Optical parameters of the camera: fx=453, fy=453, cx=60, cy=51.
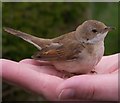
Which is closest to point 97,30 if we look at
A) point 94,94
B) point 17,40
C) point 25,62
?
point 25,62

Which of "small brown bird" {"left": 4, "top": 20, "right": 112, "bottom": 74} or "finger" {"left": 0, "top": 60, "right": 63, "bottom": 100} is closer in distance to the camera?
"finger" {"left": 0, "top": 60, "right": 63, "bottom": 100}

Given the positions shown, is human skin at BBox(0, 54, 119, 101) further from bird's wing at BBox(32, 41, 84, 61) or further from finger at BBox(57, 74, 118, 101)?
bird's wing at BBox(32, 41, 84, 61)

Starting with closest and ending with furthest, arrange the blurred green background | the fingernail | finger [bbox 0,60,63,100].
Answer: the fingernail
finger [bbox 0,60,63,100]
the blurred green background

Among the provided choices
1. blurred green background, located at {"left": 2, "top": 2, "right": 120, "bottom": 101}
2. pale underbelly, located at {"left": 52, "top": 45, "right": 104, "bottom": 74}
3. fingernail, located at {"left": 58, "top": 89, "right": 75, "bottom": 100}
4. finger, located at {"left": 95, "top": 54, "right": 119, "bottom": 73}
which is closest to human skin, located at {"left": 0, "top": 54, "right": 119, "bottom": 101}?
fingernail, located at {"left": 58, "top": 89, "right": 75, "bottom": 100}

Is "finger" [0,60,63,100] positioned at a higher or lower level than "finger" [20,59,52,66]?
higher

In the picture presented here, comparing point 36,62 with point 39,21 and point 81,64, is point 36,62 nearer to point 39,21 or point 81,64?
point 81,64

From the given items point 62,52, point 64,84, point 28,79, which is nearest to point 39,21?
point 62,52
